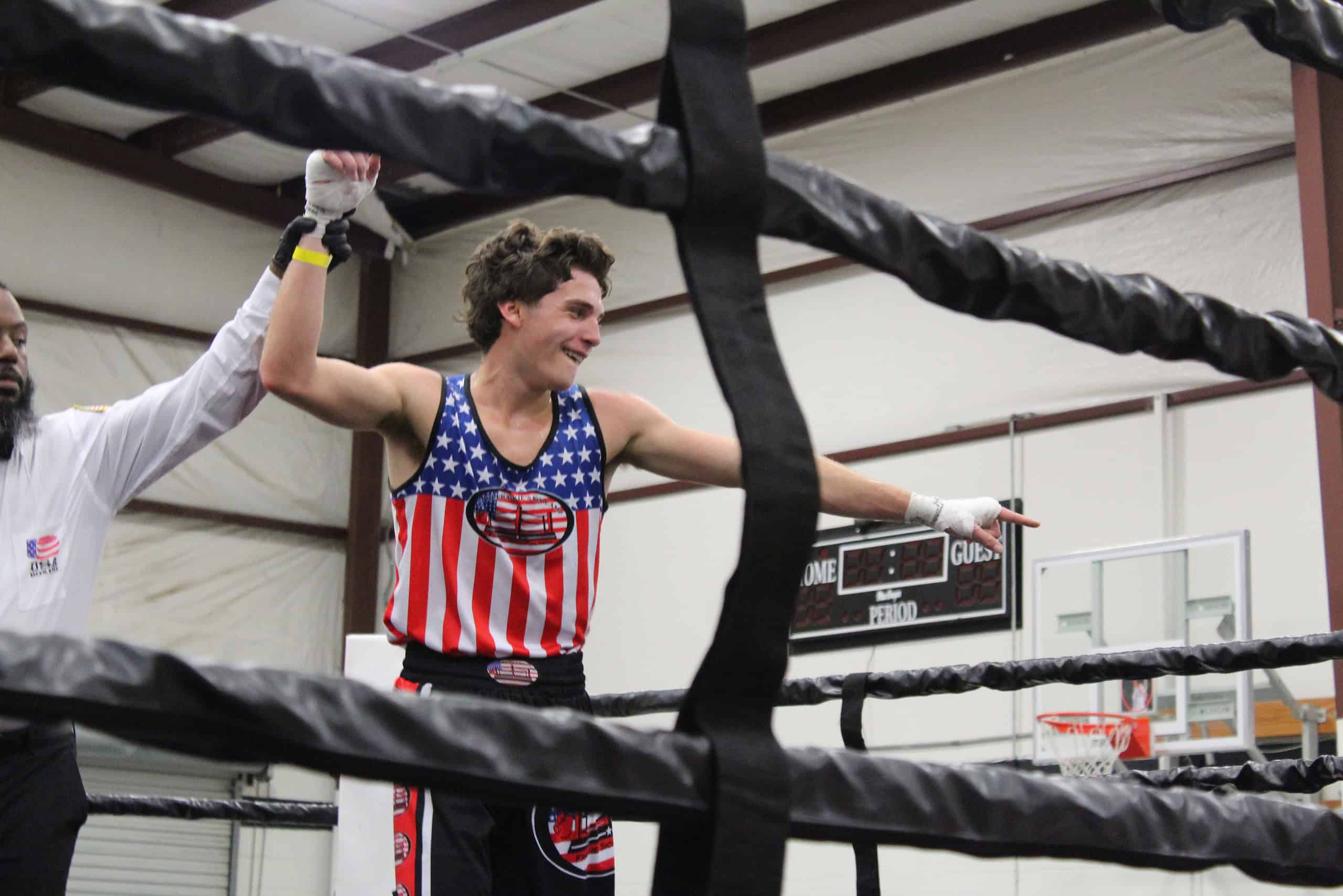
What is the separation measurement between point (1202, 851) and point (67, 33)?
0.80 meters

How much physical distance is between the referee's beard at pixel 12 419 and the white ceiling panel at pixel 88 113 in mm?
5829

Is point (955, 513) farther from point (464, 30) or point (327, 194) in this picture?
point (464, 30)

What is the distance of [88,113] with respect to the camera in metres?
7.72

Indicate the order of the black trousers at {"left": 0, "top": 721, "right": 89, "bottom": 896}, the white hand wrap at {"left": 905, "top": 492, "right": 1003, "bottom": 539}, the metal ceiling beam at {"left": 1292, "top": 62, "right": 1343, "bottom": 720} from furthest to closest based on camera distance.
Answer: the metal ceiling beam at {"left": 1292, "top": 62, "right": 1343, "bottom": 720}, the white hand wrap at {"left": 905, "top": 492, "right": 1003, "bottom": 539}, the black trousers at {"left": 0, "top": 721, "right": 89, "bottom": 896}

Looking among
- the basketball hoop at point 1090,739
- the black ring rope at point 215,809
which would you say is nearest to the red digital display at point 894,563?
the basketball hoop at point 1090,739

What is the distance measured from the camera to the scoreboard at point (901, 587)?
20.2 ft

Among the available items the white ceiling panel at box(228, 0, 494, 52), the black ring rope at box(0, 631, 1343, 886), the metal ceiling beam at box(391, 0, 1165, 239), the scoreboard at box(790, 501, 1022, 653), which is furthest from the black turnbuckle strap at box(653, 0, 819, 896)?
the white ceiling panel at box(228, 0, 494, 52)

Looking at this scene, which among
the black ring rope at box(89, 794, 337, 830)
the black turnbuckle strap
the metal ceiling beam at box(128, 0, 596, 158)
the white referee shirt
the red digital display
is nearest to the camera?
the black turnbuckle strap

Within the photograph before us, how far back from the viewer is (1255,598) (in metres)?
5.57

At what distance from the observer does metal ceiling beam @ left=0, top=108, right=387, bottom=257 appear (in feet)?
24.8

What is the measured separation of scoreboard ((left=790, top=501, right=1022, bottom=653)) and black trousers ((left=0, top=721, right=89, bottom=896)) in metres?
4.49

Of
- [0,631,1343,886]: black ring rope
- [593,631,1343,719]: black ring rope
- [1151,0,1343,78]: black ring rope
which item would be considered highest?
[1151,0,1343,78]: black ring rope

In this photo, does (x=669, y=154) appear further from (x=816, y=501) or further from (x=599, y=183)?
(x=816, y=501)

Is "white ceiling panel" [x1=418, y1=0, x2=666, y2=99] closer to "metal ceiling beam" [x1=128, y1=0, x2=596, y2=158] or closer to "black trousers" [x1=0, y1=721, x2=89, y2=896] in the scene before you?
Answer: "metal ceiling beam" [x1=128, y1=0, x2=596, y2=158]
